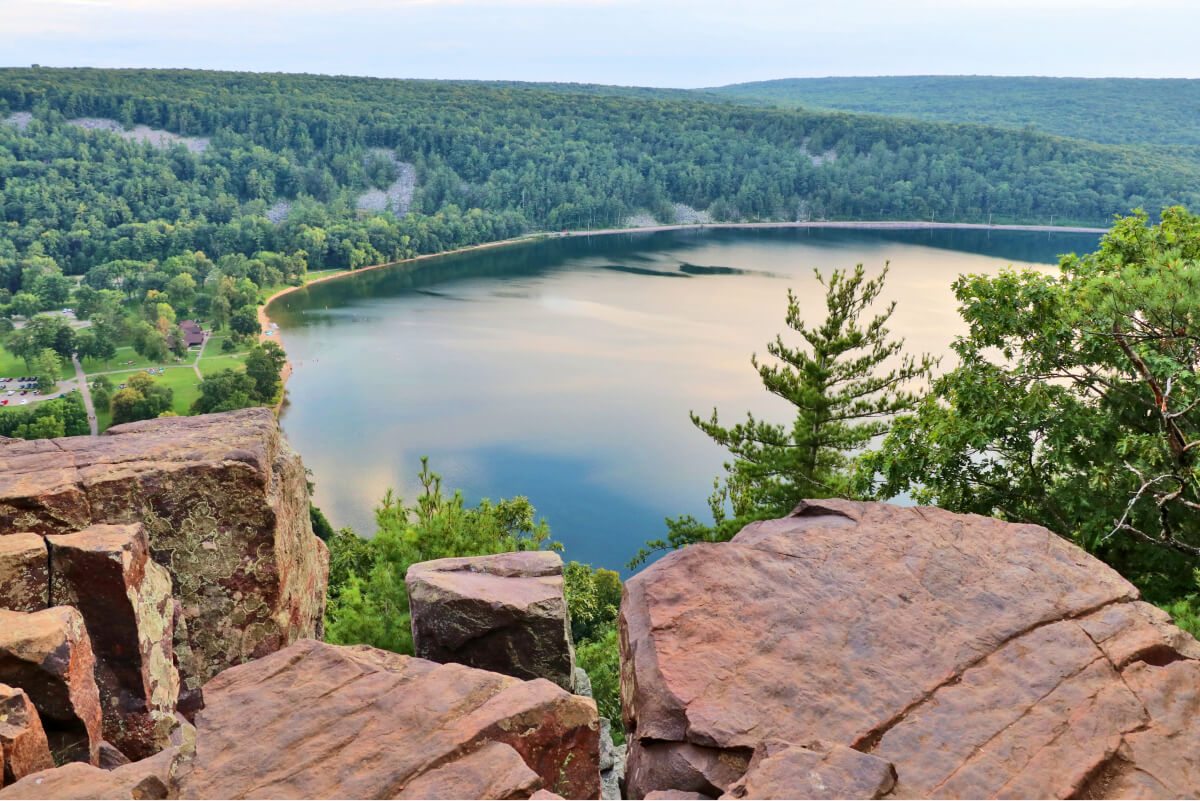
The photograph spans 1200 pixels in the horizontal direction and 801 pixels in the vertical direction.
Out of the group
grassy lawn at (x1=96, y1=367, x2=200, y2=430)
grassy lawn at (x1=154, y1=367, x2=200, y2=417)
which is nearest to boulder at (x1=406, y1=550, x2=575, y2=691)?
grassy lawn at (x1=96, y1=367, x2=200, y2=430)

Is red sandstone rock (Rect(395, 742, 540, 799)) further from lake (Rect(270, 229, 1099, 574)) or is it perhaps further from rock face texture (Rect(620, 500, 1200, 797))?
lake (Rect(270, 229, 1099, 574))

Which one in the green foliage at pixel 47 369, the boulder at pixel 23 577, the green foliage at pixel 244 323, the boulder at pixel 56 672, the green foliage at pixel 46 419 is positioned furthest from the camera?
the green foliage at pixel 244 323

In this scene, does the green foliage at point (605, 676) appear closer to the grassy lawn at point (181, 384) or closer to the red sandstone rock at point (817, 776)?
the red sandstone rock at point (817, 776)

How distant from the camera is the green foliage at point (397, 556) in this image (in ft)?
50.3

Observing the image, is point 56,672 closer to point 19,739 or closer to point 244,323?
point 19,739

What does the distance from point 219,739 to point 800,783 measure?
434 centimetres

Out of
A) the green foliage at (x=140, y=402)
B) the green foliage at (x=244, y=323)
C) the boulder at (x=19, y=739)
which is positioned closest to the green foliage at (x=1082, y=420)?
the boulder at (x=19, y=739)

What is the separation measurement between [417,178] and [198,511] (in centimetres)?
17952

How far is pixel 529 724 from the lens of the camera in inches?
261

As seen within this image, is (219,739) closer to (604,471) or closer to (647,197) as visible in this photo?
(604,471)

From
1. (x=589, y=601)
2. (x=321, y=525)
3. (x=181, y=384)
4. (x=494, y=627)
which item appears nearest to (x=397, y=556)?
(x=589, y=601)

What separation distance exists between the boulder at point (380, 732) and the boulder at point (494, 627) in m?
2.44

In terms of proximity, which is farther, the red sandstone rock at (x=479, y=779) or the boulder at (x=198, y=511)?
the boulder at (x=198, y=511)

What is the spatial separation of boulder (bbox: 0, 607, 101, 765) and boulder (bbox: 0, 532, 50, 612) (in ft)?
2.26
